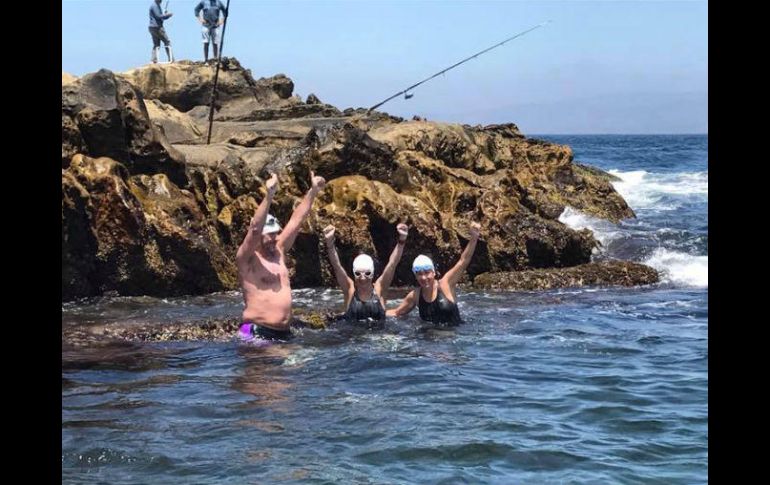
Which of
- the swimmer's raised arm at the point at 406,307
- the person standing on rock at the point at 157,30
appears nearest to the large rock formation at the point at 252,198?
the swimmer's raised arm at the point at 406,307

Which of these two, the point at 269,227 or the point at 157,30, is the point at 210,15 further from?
the point at 269,227

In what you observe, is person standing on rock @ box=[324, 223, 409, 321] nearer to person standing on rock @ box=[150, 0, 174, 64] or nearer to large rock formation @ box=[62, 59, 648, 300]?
large rock formation @ box=[62, 59, 648, 300]

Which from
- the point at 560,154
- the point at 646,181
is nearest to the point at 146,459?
the point at 560,154

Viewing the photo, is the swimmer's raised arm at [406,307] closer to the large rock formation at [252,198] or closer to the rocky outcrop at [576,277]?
the large rock formation at [252,198]

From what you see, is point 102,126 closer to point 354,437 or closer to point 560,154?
point 354,437

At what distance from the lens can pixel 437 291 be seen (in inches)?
430

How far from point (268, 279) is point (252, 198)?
4.85 meters

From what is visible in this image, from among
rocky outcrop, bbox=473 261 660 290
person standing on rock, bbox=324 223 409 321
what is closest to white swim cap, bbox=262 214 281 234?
person standing on rock, bbox=324 223 409 321

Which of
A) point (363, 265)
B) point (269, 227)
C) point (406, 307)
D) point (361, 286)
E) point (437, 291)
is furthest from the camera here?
point (406, 307)

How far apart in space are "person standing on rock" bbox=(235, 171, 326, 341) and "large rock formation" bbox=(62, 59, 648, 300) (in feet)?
11.1

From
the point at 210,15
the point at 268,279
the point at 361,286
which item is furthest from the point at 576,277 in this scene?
the point at 210,15

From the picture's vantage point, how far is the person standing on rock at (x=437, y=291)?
35.3ft

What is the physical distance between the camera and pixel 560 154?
22.6 meters
